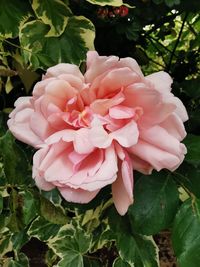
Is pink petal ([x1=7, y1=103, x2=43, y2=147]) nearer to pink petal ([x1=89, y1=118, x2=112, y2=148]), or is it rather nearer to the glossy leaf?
pink petal ([x1=89, y1=118, x2=112, y2=148])

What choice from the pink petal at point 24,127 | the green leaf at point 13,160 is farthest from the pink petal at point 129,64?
the green leaf at point 13,160

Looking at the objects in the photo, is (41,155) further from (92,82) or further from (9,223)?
(9,223)

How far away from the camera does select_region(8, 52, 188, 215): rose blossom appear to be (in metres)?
0.51

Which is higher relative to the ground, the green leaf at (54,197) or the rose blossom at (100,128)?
the rose blossom at (100,128)

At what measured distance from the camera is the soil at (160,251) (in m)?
0.80

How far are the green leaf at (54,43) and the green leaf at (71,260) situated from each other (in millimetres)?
266

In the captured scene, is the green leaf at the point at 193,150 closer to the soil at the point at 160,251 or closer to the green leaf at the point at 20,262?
the soil at the point at 160,251

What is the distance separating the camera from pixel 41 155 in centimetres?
52

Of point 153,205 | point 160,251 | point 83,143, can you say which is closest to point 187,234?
point 153,205

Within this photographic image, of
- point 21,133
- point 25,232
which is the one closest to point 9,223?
point 25,232

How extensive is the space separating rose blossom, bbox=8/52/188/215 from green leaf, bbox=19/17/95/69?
0.29ft

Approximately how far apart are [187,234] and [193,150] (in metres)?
0.11

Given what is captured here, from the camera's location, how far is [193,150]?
24.5 inches

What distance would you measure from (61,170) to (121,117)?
0.08 metres
